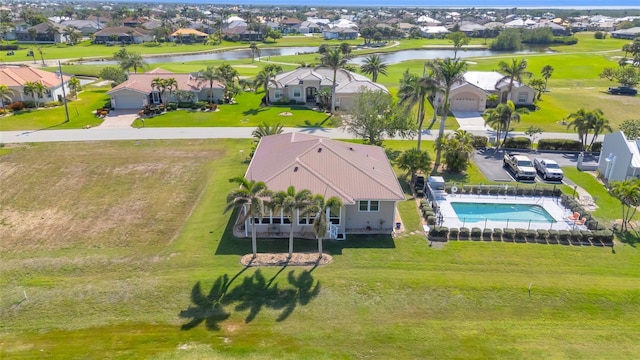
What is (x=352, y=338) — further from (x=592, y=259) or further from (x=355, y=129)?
(x=355, y=129)

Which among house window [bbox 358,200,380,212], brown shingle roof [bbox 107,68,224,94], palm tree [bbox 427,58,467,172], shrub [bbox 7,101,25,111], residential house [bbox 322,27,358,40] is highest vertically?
palm tree [bbox 427,58,467,172]

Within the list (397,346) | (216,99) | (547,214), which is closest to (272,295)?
(397,346)

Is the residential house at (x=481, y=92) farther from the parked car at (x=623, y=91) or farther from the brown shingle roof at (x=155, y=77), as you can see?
the brown shingle roof at (x=155, y=77)

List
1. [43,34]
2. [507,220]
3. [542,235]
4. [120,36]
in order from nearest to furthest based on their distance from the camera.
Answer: [542,235]
[507,220]
[43,34]
[120,36]

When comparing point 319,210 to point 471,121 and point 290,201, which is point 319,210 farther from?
point 471,121

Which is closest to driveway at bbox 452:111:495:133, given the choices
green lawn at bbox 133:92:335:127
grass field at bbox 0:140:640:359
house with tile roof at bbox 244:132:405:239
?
green lawn at bbox 133:92:335:127

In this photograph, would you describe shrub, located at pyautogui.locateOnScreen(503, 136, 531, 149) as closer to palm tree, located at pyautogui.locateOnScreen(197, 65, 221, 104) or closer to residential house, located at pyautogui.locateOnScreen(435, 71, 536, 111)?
residential house, located at pyautogui.locateOnScreen(435, 71, 536, 111)

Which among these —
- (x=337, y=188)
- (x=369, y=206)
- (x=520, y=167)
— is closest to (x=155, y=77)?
(x=337, y=188)
